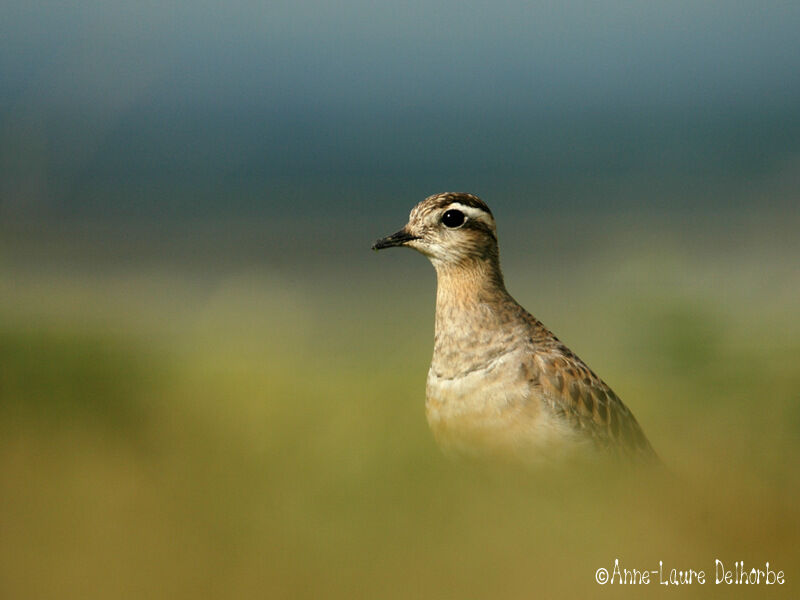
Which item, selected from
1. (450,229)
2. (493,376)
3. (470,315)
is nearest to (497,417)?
(493,376)

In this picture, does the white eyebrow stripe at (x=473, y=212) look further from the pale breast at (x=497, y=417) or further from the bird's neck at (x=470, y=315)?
the pale breast at (x=497, y=417)

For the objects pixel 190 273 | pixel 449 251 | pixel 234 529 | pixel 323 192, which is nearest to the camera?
pixel 234 529

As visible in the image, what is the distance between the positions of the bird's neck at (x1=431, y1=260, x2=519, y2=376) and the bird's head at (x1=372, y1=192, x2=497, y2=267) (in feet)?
0.34

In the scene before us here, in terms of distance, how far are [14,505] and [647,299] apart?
567 centimetres

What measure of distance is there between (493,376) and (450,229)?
1.43 m

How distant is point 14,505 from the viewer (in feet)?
15.3

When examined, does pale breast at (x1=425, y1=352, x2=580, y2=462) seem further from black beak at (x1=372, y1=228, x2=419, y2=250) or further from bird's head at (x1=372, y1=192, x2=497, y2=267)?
black beak at (x1=372, y1=228, x2=419, y2=250)

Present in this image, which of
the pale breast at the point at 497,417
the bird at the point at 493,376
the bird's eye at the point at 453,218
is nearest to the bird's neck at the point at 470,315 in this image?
the bird at the point at 493,376

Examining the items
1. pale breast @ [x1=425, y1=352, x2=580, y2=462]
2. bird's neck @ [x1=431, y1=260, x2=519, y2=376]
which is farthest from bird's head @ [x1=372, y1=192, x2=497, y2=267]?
pale breast @ [x1=425, y1=352, x2=580, y2=462]

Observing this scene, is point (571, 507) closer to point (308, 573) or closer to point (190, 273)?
point (308, 573)

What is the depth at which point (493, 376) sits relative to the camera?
7.47 meters

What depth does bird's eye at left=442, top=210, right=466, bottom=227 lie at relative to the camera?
8.30 meters

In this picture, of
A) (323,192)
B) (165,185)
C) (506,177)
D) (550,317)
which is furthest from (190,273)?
(506,177)

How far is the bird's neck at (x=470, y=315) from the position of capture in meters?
7.73
